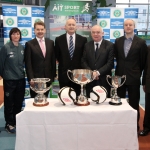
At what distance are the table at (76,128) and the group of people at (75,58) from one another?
0.83 meters

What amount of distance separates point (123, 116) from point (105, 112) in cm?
17

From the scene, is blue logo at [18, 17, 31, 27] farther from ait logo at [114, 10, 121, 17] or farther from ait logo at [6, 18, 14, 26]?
ait logo at [114, 10, 121, 17]

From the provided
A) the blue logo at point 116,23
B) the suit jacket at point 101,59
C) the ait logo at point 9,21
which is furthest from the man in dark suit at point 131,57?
the ait logo at point 9,21

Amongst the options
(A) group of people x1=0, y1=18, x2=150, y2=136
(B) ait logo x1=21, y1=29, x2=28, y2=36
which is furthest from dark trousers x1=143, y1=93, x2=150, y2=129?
(B) ait logo x1=21, y1=29, x2=28, y2=36

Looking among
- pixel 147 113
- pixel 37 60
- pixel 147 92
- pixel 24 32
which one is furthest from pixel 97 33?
pixel 24 32

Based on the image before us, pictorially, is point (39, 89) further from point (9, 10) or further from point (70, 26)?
point (9, 10)

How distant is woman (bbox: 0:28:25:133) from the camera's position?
9.23 ft

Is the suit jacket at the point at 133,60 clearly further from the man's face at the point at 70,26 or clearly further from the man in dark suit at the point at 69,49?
the man's face at the point at 70,26

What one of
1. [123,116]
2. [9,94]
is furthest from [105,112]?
[9,94]

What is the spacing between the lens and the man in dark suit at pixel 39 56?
280cm

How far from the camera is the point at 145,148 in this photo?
2604 mm

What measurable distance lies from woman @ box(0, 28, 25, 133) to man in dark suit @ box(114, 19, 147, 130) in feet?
4.31

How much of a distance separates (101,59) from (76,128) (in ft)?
3.74

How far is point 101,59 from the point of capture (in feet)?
9.07
